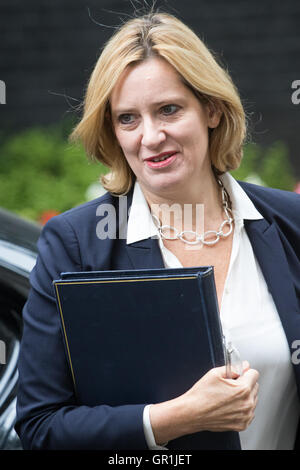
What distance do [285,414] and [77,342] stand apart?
2.33 ft

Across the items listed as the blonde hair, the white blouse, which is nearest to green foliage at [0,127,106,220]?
the blonde hair

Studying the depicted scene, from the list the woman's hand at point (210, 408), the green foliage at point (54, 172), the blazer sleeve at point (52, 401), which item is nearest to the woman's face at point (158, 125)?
the blazer sleeve at point (52, 401)

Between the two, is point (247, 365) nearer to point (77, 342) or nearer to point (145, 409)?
point (145, 409)

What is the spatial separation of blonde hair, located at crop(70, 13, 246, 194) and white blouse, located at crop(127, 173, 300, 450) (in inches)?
6.5

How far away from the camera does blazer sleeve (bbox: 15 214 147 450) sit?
1.95 m

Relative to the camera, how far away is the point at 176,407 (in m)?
1.90

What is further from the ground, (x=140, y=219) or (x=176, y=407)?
(x=140, y=219)

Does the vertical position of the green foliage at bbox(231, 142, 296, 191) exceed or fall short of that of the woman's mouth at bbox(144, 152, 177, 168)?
it exceeds it

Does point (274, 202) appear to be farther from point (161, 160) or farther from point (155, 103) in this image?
point (155, 103)

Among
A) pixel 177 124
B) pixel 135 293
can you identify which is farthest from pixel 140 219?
pixel 135 293

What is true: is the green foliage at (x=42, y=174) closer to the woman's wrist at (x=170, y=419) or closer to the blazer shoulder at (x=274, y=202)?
the blazer shoulder at (x=274, y=202)

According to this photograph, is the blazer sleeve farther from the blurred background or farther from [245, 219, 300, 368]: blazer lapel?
the blurred background

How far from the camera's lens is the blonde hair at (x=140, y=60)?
7.19 feet

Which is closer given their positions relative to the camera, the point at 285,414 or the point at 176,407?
the point at 176,407
